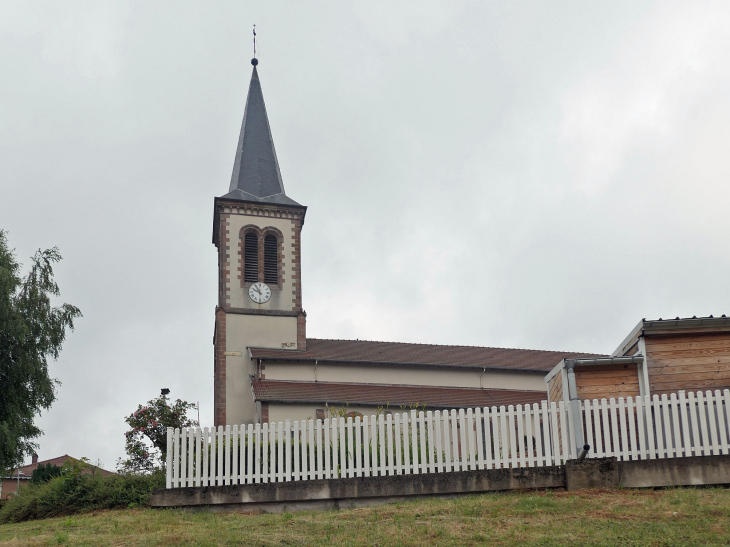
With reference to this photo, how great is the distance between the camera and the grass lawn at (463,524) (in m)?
10.9

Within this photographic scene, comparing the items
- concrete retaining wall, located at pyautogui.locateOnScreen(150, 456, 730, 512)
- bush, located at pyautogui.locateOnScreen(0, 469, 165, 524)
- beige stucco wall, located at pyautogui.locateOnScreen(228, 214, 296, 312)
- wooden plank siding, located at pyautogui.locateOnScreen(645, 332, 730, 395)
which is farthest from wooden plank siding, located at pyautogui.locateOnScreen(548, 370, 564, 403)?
beige stucco wall, located at pyautogui.locateOnScreen(228, 214, 296, 312)

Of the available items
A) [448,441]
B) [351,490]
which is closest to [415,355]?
[448,441]

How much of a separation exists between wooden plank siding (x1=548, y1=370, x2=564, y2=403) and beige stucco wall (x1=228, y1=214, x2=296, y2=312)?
892 inches

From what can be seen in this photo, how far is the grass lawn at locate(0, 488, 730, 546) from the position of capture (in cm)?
1094

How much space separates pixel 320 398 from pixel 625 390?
2015cm

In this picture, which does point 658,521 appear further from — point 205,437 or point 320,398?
point 320,398

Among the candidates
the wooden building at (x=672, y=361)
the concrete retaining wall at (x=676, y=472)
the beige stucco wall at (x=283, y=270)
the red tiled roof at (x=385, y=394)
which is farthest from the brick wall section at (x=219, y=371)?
the concrete retaining wall at (x=676, y=472)

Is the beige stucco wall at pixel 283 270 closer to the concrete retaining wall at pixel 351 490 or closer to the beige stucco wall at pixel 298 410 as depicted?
the beige stucco wall at pixel 298 410

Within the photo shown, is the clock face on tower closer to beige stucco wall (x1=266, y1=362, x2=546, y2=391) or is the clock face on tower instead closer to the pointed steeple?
beige stucco wall (x1=266, y1=362, x2=546, y2=391)

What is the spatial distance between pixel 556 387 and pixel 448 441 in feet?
13.1

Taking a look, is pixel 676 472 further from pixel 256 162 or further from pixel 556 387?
pixel 256 162

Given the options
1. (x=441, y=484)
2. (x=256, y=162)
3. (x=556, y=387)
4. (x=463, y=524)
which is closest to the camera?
(x=463, y=524)

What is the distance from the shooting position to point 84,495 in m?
15.9

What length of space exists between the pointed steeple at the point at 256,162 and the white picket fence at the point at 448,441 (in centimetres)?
2759
